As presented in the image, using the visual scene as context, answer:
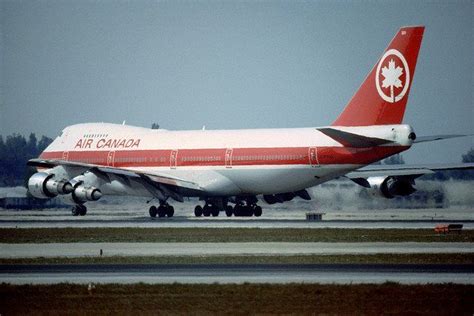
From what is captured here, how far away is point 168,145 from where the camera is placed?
72.8m

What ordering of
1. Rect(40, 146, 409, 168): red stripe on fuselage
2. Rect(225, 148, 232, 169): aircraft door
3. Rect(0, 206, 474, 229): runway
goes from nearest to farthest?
Rect(0, 206, 474, 229): runway, Rect(40, 146, 409, 168): red stripe on fuselage, Rect(225, 148, 232, 169): aircraft door

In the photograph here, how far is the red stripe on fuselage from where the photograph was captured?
2420 inches

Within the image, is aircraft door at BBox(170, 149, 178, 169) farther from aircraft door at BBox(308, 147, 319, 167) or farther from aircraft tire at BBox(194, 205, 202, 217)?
aircraft door at BBox(308, 147, 319, 167)

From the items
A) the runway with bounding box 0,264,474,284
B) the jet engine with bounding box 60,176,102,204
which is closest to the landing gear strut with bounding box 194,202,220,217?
the jet engine with bounding box 60,176,102,204

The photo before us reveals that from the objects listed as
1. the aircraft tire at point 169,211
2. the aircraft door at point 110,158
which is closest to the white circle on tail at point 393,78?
the aircraft tire at point 169,211

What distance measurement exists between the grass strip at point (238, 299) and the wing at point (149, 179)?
40693mm

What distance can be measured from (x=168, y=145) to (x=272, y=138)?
30.5ft

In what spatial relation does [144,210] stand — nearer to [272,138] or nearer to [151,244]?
[272,138]

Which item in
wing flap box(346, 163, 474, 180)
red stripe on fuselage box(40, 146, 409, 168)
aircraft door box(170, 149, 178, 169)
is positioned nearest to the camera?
red stripe on fuselage box(40, 146, 409, 168)

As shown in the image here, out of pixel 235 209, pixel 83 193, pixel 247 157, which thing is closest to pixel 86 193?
pixel 83 193

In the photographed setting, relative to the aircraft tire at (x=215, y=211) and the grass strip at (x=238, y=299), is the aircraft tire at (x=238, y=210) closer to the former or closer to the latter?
the aircraft tire at (x=215, y=211)

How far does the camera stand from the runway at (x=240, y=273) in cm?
2944

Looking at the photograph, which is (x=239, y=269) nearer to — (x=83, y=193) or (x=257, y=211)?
(x=83, y=193)

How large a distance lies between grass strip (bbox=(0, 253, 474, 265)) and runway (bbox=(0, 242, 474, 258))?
1.35m
